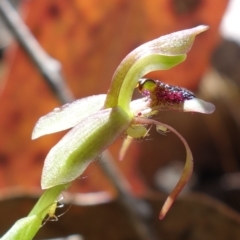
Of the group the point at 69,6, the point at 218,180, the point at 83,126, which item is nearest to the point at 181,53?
the point at 83,126

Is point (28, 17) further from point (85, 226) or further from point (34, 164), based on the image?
point (85, 226)

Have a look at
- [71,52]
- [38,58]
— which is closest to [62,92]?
[38,58]

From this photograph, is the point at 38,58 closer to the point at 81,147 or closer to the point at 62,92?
the point at 62,92

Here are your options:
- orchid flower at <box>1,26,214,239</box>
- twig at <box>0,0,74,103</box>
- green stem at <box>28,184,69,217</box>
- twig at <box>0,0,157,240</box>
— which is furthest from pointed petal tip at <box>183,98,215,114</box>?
twig at <box>0,0,74,103</box>

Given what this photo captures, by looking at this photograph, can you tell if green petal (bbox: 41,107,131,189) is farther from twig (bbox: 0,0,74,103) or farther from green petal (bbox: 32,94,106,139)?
twig (bbox: 0,0,74,103)

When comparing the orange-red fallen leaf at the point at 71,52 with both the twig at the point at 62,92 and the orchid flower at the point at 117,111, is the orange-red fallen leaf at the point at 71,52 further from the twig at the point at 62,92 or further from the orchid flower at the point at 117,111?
the orchid flower at the point at 117,111

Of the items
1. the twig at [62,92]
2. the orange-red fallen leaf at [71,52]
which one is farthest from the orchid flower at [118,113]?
the orange-red fallen leaf at [71,52]
